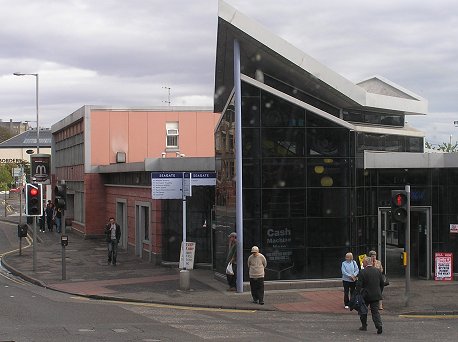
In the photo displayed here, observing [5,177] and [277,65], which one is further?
[5,177]

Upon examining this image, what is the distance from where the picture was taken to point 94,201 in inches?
1571

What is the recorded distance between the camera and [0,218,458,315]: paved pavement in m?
17.9

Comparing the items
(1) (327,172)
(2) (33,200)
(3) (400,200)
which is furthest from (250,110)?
(2) (33,200)

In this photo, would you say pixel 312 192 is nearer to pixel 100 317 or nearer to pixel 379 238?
pixel 379 238

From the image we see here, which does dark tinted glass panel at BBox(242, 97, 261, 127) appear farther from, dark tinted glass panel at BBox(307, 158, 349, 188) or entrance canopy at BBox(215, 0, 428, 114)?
dark tinted glass panel at BBox(307, 158, 349, 188)

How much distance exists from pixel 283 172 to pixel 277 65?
10.2 feet

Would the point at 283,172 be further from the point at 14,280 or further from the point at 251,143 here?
the point at 14,280

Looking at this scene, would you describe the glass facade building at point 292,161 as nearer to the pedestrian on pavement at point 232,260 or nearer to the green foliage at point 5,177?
the pedestrian on pavement at point 232,260

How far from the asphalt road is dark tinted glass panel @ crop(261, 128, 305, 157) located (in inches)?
202

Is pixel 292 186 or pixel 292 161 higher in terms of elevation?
pixel 292 161

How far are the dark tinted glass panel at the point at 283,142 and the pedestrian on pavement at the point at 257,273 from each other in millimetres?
3293

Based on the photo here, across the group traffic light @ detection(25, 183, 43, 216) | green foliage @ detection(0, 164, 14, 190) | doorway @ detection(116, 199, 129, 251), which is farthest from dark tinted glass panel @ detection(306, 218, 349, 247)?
green foliage @ detection(0, 164, 14, 190)

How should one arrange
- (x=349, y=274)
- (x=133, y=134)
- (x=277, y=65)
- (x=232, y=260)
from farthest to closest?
(x=133, y=134), (x=277, y=65), (x=232, y=260), (x=349, y=274)

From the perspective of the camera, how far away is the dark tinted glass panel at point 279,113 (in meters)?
20.1
